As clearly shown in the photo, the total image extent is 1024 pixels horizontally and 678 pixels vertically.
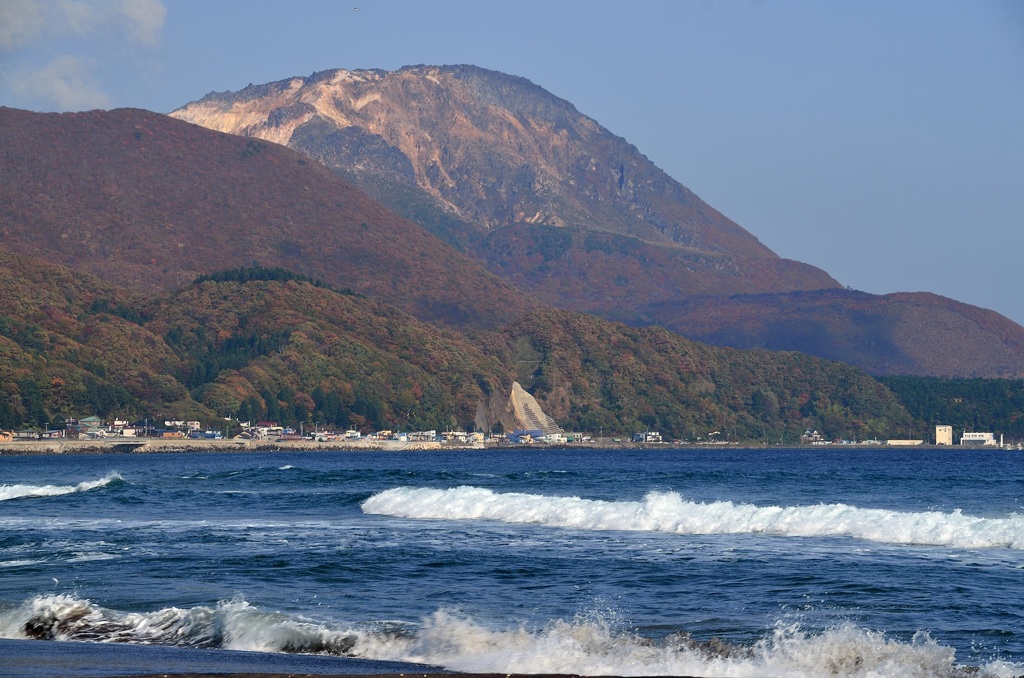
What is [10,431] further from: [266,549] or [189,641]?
[189,641]

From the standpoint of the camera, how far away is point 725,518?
131 feet

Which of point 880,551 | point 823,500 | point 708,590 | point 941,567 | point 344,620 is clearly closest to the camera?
point 344,620

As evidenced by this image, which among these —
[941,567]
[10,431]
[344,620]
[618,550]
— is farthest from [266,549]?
[10,431]

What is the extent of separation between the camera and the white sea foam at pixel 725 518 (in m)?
34.8

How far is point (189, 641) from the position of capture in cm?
2303

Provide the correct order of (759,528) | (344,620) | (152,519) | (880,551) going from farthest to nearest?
(152,519) → (759,528) → (880,551) → (344,620)

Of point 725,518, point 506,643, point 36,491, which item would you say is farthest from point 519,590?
point 36,491

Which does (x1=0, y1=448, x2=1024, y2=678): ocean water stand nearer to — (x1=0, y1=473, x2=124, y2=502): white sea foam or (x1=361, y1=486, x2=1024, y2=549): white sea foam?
(x1=361, y1=486, x2=1024, y2=549): white sea foam

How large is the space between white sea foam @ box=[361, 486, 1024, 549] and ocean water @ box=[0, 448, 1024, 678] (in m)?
0.10

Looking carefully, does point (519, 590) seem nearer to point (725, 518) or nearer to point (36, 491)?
point (725, 518)

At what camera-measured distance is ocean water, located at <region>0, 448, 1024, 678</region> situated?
2095cm

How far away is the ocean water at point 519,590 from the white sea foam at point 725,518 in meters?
0.10

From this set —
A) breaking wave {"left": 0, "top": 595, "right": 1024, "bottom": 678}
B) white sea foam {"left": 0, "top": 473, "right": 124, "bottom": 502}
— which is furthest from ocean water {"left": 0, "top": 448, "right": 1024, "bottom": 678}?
white sea foam {"left": 0, "top": 473, "right": 124, "bottom": 502}

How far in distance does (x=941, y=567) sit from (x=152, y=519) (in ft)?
95.3
